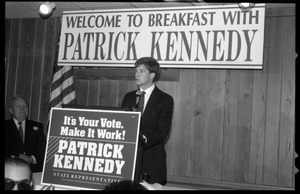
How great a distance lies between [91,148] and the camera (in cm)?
169

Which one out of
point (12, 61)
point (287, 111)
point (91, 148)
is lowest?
point (91, 148)

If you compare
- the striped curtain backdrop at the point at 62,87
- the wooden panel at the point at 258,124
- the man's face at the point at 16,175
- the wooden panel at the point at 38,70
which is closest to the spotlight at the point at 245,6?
the wooden panel at the point at 258,124

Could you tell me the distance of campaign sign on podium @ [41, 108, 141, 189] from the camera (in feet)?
5.37

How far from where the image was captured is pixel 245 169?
12.3ft

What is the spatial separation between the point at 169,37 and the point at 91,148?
2.10 metres

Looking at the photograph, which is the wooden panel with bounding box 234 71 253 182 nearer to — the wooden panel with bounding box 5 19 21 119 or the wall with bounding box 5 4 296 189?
the wall with bounding box 5 4 296 189

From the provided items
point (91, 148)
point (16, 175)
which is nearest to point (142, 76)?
point (91, 148)

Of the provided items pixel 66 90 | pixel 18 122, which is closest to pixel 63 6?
pixel 66 90

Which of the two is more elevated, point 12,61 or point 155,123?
point 12,61

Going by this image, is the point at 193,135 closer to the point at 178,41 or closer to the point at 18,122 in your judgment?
the point at 178,41

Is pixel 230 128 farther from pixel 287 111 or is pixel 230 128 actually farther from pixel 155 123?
pixel 155 123

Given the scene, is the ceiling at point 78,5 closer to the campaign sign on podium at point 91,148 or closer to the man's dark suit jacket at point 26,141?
the man's dark suit jacket at point 26,141

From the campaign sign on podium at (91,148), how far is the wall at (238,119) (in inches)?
91.4

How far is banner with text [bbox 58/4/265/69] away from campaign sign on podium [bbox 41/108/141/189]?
6.15ft
